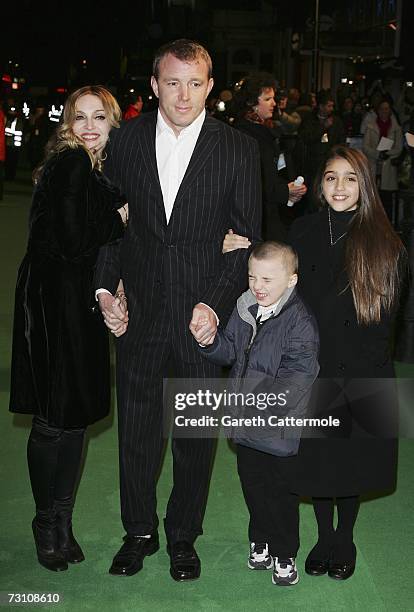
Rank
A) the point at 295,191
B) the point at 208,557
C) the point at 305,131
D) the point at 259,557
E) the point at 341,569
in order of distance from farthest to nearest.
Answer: the point at 305,131, the point at 295,191, the point at 208,557, the point at 259,557, the point at 341,569

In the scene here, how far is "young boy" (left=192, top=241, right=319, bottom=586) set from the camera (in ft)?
15.1

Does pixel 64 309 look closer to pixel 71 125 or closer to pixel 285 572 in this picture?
pixel 71 125

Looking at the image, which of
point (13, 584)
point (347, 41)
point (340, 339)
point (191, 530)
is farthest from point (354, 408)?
point (347, 41)

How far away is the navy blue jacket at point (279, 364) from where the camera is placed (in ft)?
15.1

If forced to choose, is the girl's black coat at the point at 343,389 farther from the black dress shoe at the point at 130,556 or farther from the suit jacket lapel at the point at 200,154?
the black dress shoe at the point at 130,556

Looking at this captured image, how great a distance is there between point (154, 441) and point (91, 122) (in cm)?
142

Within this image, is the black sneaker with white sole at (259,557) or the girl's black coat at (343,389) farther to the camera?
the black sneaker with white sole at (259,557)

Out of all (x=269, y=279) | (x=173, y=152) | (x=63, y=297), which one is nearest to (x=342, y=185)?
(x=269, y=279)

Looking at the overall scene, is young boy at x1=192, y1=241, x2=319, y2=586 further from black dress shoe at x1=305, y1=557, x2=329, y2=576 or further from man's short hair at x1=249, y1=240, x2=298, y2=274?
black dress shoe at x1=305, y1=557, x2=329, y2=576

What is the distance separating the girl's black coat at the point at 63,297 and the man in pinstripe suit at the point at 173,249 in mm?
106

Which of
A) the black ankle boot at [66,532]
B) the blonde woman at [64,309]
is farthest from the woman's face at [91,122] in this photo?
the black ankle boot at [66,532]

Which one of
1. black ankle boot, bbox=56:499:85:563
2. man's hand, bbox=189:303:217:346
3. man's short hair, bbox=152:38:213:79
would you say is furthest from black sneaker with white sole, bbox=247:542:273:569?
man's short hair, bbox=152:38:213:79

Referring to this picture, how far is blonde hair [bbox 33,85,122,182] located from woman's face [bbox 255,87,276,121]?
3431 mm

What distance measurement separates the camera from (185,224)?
4.59 metres
